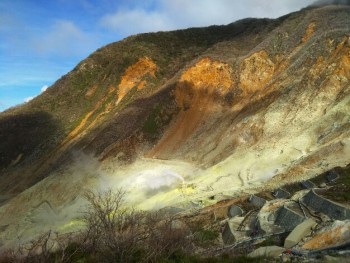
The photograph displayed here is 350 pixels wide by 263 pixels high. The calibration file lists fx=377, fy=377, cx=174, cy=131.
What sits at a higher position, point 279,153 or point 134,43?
point 134,43

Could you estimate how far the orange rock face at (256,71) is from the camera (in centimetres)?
3834

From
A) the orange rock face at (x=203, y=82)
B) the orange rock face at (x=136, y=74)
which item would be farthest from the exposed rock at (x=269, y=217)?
the orange rock face at (x=136, y=74)

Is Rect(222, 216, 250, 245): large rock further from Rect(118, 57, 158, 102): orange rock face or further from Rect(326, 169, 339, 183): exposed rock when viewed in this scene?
Rect(118, 57, 158, 102): orange rock face

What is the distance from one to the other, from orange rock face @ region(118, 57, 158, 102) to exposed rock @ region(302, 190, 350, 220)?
121 feet

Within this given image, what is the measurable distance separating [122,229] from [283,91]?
24370mm

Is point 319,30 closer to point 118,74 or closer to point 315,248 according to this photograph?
point 118,74

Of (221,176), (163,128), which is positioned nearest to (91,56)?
(163,128)

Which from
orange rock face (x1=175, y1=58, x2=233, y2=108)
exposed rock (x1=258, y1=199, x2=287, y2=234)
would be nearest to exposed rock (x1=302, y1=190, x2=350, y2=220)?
exposed rock (x1=258, y1=199, x2=287, y2=234)

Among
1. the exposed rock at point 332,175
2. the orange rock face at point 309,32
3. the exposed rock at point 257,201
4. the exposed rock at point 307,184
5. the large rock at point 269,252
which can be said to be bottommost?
the large rock at point 269,252

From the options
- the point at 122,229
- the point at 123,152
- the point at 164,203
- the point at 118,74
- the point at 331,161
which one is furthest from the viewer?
the point at 118,74

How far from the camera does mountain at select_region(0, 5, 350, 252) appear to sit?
25672 millimetres

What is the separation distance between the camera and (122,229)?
1145cm

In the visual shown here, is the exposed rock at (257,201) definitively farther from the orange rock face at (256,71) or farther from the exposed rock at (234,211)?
the orange rock face at (256,71)

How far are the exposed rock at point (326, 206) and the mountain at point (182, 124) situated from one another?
502 cm
